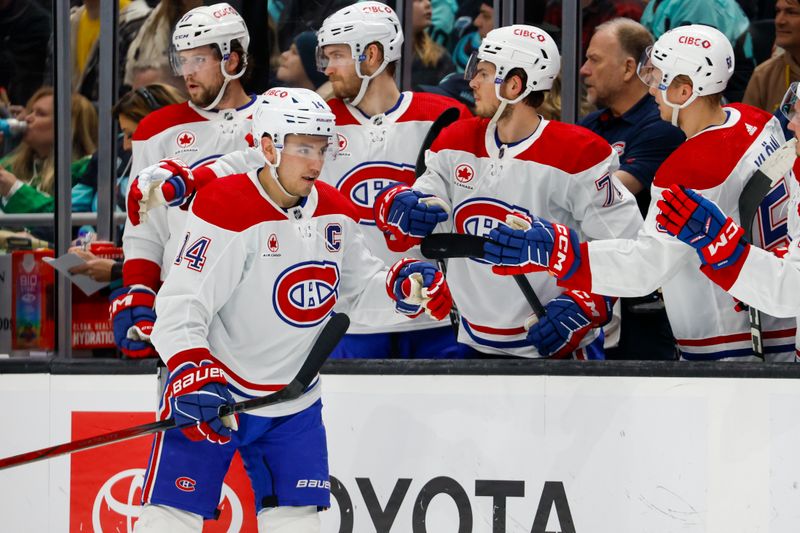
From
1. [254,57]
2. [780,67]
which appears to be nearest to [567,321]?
[780,67]

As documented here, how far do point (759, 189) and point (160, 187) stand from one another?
1533mm

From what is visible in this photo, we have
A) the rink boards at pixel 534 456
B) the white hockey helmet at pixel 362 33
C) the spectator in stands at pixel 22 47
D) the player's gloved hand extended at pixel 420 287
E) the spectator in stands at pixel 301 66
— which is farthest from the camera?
the spectator in stands at pixel 301 66

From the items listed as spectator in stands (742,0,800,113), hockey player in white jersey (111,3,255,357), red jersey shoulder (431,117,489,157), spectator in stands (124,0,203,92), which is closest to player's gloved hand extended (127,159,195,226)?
hockey player in white jersey (111,3,255,357)

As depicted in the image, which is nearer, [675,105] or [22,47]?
[675,105]

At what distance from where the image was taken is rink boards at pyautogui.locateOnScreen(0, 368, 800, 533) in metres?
3.40

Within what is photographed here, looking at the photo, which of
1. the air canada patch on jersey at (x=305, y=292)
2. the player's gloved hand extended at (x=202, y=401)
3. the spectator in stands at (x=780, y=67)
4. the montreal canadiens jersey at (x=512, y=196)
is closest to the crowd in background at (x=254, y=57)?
the spectator in stands at (x=780, y=67)

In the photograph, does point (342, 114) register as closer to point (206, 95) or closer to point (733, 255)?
point (206, 95)

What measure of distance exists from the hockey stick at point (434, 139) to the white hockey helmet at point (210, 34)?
2.03 feet

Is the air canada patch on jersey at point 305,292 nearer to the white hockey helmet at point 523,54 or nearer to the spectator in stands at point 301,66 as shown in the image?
the white hockey helmet at point 523,54

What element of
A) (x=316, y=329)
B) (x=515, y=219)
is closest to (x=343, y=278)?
(x=316, y=329)

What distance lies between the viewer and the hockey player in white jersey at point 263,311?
3.08 m

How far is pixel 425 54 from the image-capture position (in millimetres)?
4551

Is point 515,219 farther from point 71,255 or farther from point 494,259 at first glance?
point 71,255

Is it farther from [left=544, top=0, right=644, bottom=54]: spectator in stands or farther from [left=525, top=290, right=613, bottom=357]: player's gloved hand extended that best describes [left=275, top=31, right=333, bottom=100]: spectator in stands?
[left=525, top=290, right=613, bottom=357]: player's gloved hand extended
